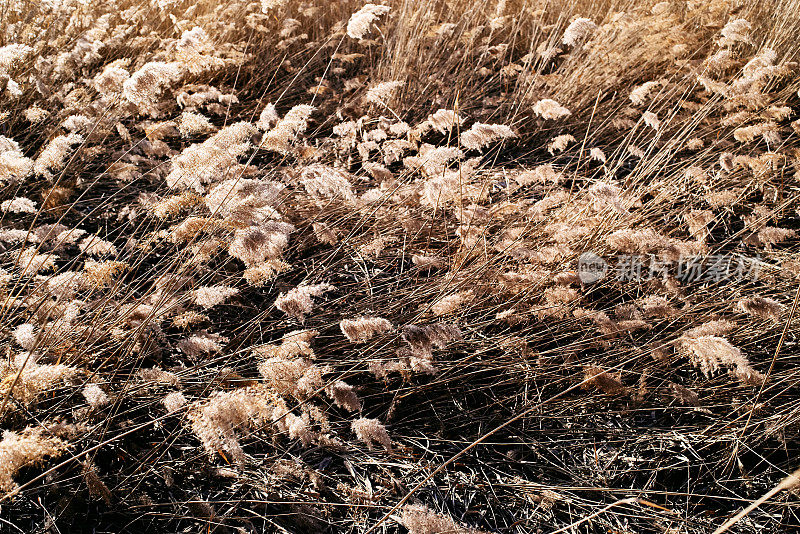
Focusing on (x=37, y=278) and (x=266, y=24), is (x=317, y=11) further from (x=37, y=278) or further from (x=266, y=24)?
(x=37, y=278)

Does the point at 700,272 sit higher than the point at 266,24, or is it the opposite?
the point at 266,24

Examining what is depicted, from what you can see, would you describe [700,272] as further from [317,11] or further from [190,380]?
[317,11]

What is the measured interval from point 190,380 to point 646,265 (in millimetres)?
1876

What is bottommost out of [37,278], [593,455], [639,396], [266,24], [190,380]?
[593,455]

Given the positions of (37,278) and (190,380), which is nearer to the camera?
(190,380)

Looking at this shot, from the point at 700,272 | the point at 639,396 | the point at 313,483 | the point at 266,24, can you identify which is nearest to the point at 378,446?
the point at 313,483

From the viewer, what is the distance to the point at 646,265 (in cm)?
236

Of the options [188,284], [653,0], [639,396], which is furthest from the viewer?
[653,0]

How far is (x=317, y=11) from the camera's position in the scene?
174 inches

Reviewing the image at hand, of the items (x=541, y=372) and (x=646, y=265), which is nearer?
(x=541, y=372)

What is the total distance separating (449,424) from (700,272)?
1320 millimetres

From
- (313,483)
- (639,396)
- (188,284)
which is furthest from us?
(188,284)

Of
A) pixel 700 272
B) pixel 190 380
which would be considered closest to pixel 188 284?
pixel 190 380

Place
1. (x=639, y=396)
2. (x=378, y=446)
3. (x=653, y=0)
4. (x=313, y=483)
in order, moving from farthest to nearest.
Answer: (x=653, y=0)
(x=639, y=396)
(x=378, y=446)
(x=313, y=483)
